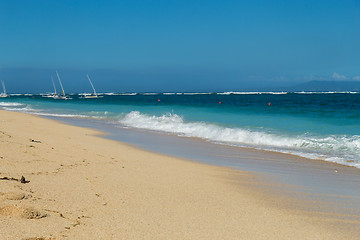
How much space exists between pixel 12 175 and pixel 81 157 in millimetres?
2717

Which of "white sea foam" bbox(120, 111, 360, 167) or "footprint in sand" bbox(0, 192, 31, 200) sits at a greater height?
"footprint in sand" bbox(0, 192, 31, 200)

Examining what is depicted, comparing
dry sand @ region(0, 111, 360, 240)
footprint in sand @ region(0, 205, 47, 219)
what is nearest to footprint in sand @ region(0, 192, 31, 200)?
dry sand @ region(0, 111, 360, 240)

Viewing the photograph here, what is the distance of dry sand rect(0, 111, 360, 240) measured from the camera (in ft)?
12.2

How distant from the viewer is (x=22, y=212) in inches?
146

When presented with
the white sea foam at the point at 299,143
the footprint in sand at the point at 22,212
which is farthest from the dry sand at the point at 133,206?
the white sea foam at the point at 299,143

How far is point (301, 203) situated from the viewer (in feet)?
18.5

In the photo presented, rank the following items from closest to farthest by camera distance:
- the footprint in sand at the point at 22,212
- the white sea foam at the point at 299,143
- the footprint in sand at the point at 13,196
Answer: the footprint in sand at the point at 22,212 < the footprint in sand at the point at 13,196 < the white sea foam at the point at 299,143

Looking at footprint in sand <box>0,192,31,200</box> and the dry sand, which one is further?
footprint in sand <box>0,192,31,200</box>

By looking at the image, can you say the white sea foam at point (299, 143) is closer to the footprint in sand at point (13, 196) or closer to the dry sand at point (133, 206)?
the dry sand at point (133, 206)

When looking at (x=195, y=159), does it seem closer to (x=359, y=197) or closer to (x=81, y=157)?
(x=81, y=157)

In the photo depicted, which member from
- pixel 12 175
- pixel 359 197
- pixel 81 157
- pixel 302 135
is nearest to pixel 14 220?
pixel 12 175

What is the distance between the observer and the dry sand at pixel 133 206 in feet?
12.2

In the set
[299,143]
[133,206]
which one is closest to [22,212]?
[133,206]

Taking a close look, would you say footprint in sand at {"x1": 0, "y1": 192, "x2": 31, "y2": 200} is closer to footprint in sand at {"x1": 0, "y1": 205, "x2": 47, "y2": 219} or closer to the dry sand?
the dry sand
